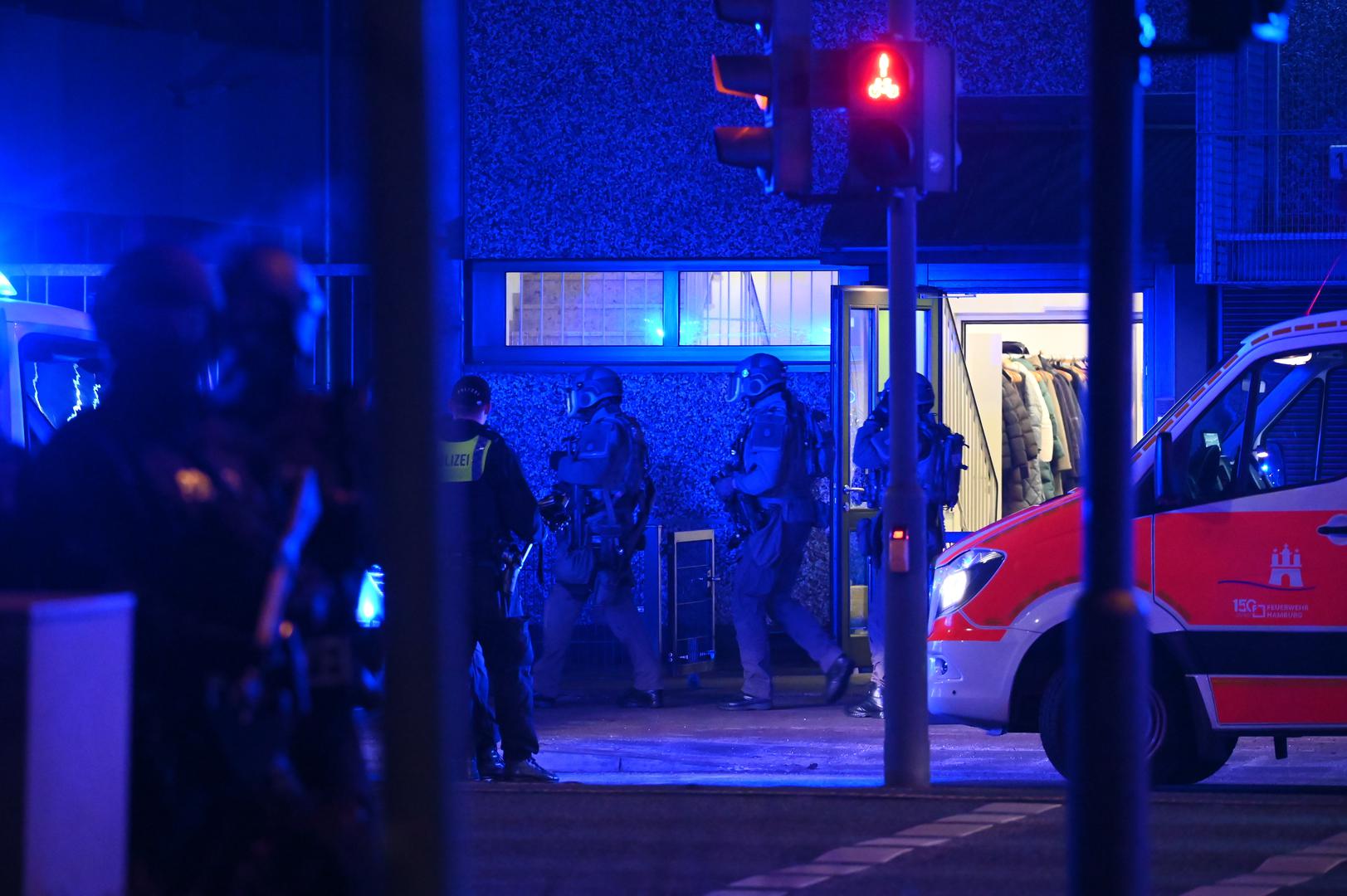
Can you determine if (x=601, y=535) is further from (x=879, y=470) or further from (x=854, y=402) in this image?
(x=854, y=402)

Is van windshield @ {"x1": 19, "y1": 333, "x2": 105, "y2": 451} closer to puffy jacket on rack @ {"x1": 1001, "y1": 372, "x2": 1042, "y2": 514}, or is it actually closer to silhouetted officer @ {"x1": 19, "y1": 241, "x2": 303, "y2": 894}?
silhouetted officer @ {"x1": 19, "y1": 241, "x2": 303, "y2": 894}

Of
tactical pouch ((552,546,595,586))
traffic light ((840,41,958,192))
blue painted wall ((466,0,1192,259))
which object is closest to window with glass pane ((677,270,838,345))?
blue painted wall ((466,0,1192,259))

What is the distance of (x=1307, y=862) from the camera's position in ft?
20.2

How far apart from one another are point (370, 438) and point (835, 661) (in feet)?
28.9

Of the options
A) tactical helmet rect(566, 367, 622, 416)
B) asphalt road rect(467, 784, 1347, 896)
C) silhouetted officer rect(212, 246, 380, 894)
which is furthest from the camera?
tactical helmet rect(566, 367, 622, 416)

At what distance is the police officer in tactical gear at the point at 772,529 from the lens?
37.8ft

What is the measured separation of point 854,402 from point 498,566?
4.62 metres

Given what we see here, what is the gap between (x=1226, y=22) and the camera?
4266mm

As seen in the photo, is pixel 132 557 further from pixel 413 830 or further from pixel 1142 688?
pixel 1142 688

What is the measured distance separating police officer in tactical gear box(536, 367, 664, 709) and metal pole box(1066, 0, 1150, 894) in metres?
7.48

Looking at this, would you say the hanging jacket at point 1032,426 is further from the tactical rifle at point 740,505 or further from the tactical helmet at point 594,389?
the tactical helmet at point 594,389

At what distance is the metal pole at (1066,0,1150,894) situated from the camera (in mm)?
4074

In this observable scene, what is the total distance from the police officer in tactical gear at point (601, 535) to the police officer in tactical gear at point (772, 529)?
0.63m

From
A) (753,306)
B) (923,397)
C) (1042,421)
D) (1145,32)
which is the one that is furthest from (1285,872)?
(753,306)
